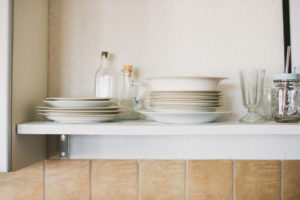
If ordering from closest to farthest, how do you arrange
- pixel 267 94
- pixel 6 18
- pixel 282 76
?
1. pixel 6 18
2. pixel 282 76
3. pixel 267 94

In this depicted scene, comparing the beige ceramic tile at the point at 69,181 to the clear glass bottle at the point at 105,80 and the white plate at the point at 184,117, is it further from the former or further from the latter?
the white plate at the point at 184,117

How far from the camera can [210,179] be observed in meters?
1.09

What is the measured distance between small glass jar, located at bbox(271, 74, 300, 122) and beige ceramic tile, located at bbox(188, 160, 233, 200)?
0.31m

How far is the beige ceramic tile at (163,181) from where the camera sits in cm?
109

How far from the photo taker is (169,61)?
111 cm

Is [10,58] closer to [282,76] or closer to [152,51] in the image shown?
[152,51]

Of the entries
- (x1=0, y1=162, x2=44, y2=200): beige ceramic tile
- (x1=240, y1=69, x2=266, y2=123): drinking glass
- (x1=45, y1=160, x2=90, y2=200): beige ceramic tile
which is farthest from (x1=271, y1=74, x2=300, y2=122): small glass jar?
(x1=0, y1=162, x2=44, y2=200): beige ceramic tile

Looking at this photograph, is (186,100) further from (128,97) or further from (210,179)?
(210,179)

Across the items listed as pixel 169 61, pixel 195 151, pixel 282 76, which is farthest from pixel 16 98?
pixel 282 76

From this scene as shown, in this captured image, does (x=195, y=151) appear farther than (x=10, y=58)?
Yes

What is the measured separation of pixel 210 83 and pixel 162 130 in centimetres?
23

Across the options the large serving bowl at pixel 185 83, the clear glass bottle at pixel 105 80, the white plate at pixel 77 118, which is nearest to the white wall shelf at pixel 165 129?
the white plate at pixel 77 118

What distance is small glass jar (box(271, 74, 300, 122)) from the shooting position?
2.98ft

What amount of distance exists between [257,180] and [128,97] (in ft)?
2.16
